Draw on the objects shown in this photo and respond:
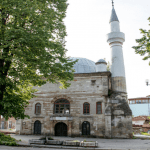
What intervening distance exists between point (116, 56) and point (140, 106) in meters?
36.2

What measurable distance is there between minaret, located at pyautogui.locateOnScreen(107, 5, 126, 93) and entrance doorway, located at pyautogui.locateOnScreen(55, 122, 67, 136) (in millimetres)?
7675

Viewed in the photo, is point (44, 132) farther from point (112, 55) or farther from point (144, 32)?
point (144, 32)

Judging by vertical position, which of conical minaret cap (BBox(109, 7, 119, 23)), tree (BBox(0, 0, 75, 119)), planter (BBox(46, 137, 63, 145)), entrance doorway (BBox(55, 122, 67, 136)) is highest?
conical minaret cap (BBox(109, 7, 119, 23))

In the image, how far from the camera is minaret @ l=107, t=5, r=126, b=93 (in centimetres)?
2206

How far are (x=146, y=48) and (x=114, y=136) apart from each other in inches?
477

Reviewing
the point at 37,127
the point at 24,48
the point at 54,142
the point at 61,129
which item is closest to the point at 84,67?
the point at 61,129

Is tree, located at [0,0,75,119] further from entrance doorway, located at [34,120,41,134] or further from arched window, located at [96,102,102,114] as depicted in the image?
entrance doorway, located at [34,120,41,134]

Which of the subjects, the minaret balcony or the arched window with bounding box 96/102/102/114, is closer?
the arched window with bounding box 96/102/102/114

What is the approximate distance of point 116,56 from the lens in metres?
23.0

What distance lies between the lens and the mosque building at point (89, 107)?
20.4 meters

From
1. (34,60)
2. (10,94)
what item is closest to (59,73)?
(34,60)

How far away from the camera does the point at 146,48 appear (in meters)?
11.5

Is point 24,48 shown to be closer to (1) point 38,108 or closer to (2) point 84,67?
(1) point 38,108

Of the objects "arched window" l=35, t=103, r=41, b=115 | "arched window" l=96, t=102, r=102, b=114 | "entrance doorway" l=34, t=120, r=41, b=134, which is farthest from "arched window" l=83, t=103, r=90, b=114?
"entrance doorway" l=34, t=120, r=41, b=134
